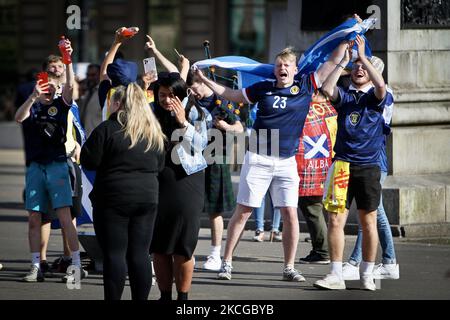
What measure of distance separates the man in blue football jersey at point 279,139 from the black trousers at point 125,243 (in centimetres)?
202

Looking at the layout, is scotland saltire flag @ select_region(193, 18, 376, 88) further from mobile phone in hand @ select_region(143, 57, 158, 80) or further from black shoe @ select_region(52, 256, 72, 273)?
black shoe @ select_region(52, 256, 72, 273)

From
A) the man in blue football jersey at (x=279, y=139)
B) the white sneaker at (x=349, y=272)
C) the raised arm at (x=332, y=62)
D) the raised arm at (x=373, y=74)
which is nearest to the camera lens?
the raised arm at (x=373, y=74)

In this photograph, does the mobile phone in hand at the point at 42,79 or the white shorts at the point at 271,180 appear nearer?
the mobile phone in hand at the point at 42,79

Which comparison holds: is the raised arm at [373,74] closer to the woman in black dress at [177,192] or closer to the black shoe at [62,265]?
the woman in black dress at [177,192]

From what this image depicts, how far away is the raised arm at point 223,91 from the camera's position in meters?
10.0

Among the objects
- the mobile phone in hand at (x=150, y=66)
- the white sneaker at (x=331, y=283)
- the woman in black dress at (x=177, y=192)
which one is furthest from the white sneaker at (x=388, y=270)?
the mobile phone in hand at (x=150, y=66)

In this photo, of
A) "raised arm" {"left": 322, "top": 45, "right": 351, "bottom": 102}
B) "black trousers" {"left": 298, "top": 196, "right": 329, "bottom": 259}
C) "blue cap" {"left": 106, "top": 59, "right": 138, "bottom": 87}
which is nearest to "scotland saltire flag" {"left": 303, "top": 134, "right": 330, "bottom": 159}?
"black trousers" {"left": 298, "top": 196, "right": 329, "bottom": 259}

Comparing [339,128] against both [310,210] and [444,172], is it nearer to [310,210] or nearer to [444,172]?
[310,210]

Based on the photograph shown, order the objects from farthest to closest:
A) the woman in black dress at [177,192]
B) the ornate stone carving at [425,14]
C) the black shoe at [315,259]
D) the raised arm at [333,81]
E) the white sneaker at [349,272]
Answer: the ornate stone carving at [425,14] < the black shoe at [315,259] < the white sneaker at [349,272] < the raised arm at [333,81] < the woman in black dress at [177,192]

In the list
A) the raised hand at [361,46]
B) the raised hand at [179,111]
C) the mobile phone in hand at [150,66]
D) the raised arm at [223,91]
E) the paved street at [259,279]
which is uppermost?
the raised hand at [361,46]

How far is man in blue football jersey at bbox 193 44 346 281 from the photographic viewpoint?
33.4ft

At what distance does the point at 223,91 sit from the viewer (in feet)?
33.4

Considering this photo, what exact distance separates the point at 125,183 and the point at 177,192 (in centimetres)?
56

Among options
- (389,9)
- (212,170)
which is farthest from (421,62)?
(212,170)
